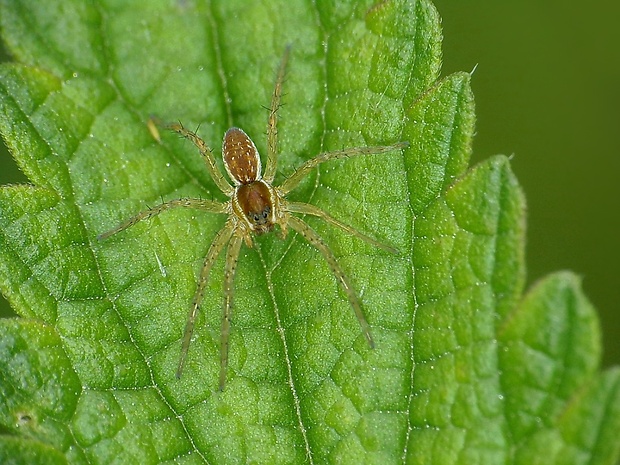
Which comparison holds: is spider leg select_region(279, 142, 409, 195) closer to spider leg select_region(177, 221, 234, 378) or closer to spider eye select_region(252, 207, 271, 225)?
spider eye select_region(252, 207, 271, 225)

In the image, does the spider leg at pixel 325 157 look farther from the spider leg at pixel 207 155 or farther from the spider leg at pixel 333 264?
the spider leg at pixel 207 155

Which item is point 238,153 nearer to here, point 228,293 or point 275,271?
point 275,271

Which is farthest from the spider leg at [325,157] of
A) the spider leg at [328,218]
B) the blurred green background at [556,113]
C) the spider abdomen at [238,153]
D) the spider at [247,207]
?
the blurred green background at [556,113]

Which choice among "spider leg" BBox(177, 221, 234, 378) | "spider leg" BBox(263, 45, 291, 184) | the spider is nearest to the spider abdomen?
the spider

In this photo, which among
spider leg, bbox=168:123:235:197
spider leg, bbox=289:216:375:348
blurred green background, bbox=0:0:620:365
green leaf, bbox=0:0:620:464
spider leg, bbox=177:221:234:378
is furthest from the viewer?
blurred green background, bbox=0:0:620:365

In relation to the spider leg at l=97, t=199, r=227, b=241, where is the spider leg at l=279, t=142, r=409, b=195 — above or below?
above

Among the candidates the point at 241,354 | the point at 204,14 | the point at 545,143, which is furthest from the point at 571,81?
the point at 241,354
